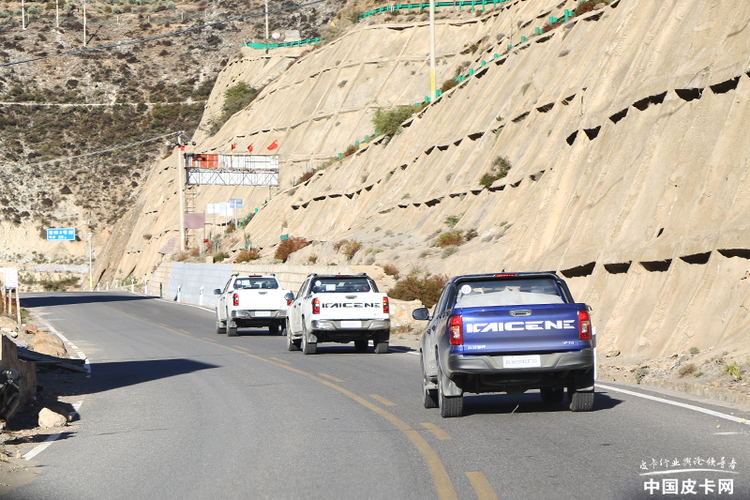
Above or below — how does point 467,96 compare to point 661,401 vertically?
above

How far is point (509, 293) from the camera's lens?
11312 mm

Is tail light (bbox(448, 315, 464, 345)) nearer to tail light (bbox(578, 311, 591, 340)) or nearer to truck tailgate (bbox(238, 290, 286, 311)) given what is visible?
tail light (bbox(578, 311, 591, 340))

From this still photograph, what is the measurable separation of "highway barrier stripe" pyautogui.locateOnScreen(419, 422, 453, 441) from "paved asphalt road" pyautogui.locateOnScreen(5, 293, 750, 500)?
45 mm

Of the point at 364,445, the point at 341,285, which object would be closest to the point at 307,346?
the point at 341,285

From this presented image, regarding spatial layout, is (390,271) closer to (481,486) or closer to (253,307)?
(253,307)

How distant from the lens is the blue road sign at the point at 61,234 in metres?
105


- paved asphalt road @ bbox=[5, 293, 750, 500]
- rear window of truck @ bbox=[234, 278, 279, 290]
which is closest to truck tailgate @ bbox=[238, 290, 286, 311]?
rear window of truck @ bbox=[234, 278, 279, 290]

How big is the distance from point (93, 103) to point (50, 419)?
122 meters

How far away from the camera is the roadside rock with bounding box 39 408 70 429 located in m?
11.5

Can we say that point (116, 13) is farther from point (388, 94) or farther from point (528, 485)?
point (528, 485)

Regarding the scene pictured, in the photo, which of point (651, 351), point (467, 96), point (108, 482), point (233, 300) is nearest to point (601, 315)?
point (651, 351)

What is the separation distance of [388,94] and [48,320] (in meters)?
43.1

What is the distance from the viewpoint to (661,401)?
11789 mm

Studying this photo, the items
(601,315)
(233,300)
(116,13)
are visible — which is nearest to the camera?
(601,315)
